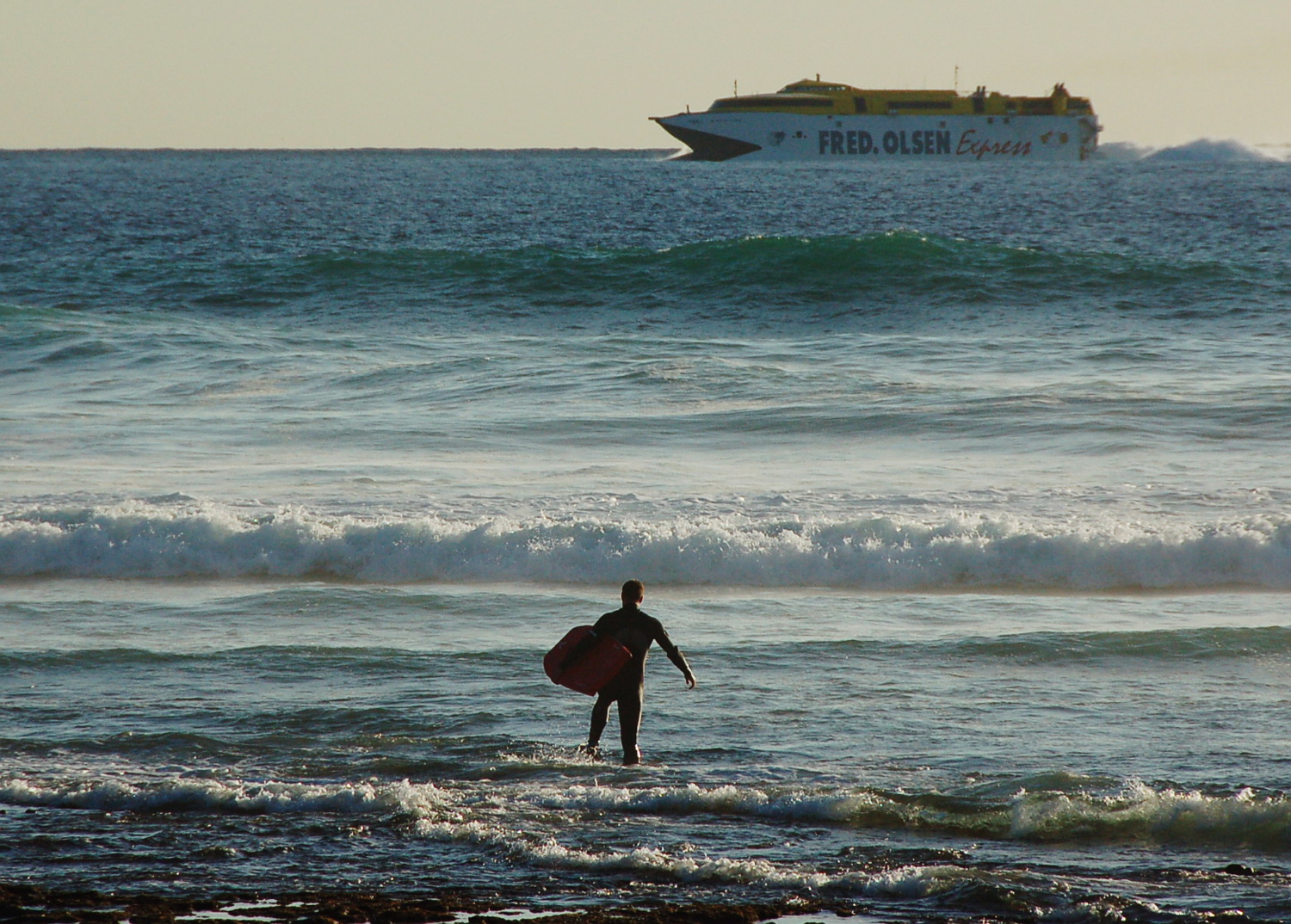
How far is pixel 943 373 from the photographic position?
22.4 meters

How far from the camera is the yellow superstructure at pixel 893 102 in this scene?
417 feet

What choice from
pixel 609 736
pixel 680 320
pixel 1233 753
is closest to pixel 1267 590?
pixel 1233 753

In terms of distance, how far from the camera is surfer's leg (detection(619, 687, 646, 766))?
26.1 ft

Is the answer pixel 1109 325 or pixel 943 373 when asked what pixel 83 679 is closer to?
pixel 943 373

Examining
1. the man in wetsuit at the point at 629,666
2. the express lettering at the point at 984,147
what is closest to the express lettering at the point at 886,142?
the express lettering at the point at 984,147

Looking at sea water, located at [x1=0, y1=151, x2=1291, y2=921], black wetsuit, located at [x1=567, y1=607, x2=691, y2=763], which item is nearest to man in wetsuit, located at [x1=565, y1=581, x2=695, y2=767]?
black wetsuit, located at [x1=567, y1=607, x2=691, y2=763]

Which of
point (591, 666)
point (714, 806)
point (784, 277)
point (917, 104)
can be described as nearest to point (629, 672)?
point (591, 666)

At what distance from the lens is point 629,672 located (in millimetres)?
8094

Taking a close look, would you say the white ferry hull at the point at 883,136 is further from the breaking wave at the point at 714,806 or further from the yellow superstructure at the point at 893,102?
the breaking wave at the point at 714,806

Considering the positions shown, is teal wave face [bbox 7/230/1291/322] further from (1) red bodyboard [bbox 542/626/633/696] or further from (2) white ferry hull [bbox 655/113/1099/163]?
(2) white ferry hull [bbox 655/113/1099/163]

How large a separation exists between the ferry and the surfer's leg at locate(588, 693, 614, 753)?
121 metres

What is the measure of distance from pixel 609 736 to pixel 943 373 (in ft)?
49.4

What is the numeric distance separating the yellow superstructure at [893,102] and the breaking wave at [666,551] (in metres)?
118

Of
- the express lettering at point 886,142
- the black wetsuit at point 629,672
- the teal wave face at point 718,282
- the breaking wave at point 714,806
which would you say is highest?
the express lettering at point 886,142
